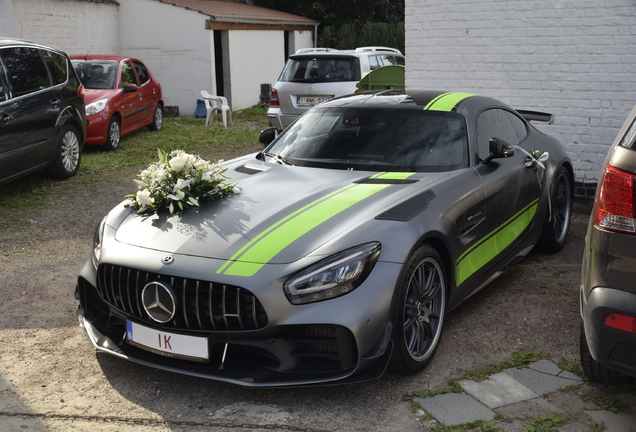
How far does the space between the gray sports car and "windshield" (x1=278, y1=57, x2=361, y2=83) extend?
7008 mm

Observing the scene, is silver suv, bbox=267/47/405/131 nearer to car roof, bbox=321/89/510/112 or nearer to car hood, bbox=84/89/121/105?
car hood, bbox=84/89/121/105

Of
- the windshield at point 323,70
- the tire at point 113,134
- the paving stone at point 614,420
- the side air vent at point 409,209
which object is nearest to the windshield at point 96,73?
the tire at point 113,134

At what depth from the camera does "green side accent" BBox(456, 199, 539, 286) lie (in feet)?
13.6

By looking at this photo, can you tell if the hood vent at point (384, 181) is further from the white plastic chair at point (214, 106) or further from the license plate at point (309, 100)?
the white plastic chair at point (214, 106)

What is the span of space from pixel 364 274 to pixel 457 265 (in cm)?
95

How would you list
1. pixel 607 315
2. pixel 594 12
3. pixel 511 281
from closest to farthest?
pixel 607 315 < pixel 511 281 < pixel 594 12

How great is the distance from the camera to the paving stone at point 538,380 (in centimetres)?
357

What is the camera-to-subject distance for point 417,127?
471 cm

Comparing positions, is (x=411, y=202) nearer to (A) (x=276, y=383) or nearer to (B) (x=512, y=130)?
(A) (x=276, y=383)

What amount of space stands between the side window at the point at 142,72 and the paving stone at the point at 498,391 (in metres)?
10.9

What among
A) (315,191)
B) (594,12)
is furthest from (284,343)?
(594,12)

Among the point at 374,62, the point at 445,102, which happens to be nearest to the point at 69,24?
the point at 374,62

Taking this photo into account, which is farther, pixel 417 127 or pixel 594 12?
pixel 594 12

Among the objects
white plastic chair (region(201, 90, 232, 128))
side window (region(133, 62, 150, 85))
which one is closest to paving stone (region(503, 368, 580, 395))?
side window (region(133, 62, 150, 85))
